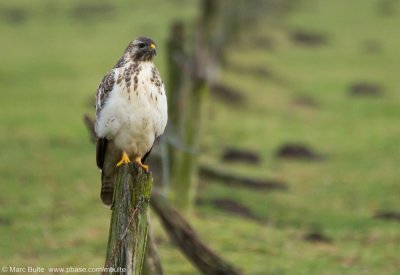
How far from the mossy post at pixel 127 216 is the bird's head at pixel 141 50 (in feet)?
5.04

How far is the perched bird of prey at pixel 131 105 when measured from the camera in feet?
29.1

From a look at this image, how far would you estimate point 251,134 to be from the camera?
27016mm

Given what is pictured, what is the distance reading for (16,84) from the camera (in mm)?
32938

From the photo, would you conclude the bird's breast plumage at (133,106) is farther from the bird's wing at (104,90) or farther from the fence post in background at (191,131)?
the fence post in background at (191,131)

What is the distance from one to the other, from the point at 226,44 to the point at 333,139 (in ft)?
36.5

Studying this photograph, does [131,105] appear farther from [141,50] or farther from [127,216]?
[127,216]

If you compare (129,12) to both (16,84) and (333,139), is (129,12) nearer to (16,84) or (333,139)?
(16,84)

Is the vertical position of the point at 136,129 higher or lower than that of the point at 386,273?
higher

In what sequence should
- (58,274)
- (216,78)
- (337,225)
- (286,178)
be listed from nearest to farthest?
(58,274) < (337,225) < (286,178) < (216,78)

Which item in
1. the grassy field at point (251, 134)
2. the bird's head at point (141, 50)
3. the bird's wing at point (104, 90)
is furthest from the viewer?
the grassy field at point (251, 134)

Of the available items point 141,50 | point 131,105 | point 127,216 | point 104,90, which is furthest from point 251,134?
point 127,216

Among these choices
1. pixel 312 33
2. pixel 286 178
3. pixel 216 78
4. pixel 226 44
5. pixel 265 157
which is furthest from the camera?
pixel 312 33

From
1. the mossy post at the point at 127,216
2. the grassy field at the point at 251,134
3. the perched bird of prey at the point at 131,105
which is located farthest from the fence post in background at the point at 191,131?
the mossy post at the point at 127,216

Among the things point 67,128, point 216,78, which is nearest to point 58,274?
point 67,128
